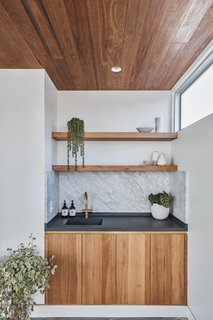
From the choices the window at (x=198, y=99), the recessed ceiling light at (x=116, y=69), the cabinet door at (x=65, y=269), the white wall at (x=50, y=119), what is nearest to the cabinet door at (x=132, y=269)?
the cabinet door at (x=65, y=269)

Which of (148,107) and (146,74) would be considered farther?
(148,107)

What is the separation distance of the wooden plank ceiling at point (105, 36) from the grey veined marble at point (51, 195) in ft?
3.66

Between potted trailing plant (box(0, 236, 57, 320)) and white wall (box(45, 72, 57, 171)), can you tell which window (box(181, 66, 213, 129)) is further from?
potted trailing plant (box(0, 236, 57, 320))

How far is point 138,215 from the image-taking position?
9.98 ft

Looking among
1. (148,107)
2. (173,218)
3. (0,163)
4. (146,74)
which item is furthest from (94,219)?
(146,74)

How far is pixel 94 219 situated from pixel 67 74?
1692mm

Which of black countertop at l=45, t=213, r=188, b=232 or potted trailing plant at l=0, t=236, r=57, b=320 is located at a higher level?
black countertop at l=45, t=213, r=188, b=232

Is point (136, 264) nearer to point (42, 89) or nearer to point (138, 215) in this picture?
point (138, 215)

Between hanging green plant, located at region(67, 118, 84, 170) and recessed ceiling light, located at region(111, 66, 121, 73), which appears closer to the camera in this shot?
recessed ceiling light, located at region(111, 66, 121, 73)

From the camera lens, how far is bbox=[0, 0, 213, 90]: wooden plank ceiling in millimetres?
1509

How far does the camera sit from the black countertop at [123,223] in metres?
2.45

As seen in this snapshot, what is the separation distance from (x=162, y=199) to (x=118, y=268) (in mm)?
908

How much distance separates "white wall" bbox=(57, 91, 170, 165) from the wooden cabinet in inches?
39.7

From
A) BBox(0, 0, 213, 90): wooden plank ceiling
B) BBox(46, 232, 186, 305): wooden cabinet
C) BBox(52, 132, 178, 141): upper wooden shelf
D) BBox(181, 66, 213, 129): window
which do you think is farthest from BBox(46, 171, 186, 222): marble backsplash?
BBox(0, 0, 213, 90): wooden plank ceiling
